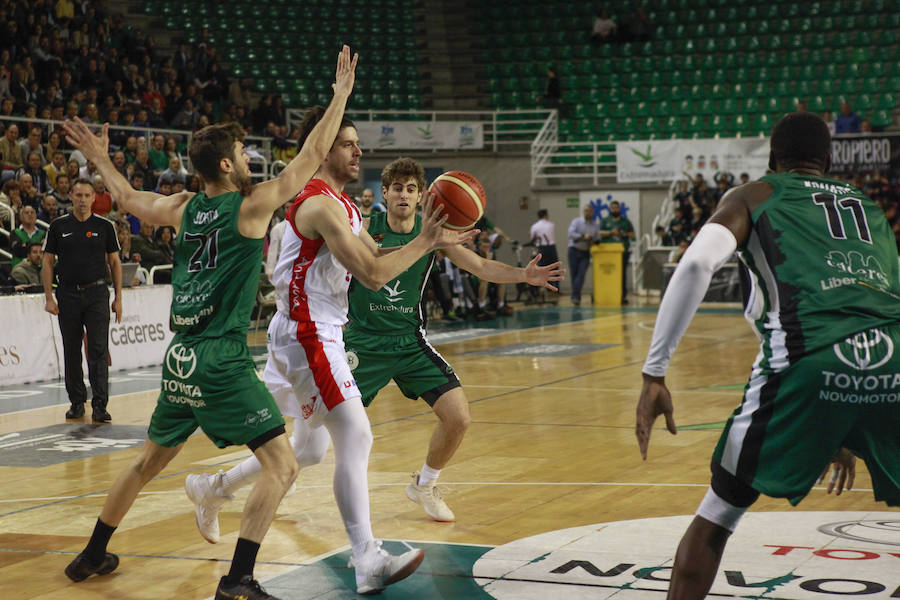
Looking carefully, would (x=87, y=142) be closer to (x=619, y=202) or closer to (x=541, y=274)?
(x=541, y=274)

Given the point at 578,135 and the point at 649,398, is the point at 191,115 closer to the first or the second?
the point at 578,135

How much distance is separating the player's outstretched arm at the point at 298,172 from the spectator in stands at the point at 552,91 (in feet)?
78.6

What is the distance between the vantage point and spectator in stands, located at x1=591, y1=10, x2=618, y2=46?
29234 millimetres

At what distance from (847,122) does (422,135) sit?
9285mm

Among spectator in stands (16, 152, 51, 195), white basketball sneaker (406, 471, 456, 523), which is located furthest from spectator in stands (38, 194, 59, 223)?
white basketball sneaker (406, 471, 456, 523)

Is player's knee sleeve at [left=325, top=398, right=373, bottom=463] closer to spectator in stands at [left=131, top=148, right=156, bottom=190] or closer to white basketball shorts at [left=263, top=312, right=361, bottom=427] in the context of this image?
white basketball shorts at [left=263, top=312, right=361, bottom=427]

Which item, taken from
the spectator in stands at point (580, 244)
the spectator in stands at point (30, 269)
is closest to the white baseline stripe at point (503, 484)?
the spectator in stands at point (30, 269)

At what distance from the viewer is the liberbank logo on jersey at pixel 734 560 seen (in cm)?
454

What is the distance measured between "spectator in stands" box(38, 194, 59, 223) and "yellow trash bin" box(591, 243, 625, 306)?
11.5m

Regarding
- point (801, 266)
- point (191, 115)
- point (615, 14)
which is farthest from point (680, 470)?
point (615, 14)

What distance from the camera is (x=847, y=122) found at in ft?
77.2

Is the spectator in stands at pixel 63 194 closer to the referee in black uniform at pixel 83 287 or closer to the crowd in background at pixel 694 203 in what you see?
the referee in black uniform at pixel 83 287

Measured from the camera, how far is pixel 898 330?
3.47 metres

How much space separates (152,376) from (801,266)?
10.4 m
